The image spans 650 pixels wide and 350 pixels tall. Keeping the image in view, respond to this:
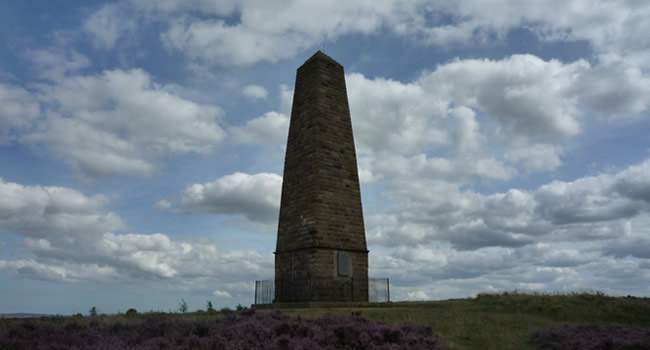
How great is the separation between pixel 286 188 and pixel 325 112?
15.3 ft

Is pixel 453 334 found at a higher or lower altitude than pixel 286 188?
lower

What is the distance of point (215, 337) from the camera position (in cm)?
1027

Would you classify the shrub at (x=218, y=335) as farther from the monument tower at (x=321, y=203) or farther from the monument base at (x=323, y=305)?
the monument tower at (x=321, y=203)

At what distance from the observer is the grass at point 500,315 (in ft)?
48.2

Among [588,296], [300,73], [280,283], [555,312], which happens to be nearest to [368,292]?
[280,283]

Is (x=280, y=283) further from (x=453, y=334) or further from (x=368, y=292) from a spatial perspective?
(x=453, y=334)

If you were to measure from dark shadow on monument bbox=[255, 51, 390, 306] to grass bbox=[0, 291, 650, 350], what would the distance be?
9.87ft

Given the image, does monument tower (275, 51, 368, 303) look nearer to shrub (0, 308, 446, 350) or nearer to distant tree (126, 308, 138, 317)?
distant tree (126, 308, 138, 317)

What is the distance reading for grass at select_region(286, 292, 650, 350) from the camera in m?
14.8

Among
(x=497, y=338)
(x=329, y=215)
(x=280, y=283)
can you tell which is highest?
→ (x=329, y=215)

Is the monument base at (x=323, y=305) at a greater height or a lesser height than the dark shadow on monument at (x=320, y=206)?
lesser

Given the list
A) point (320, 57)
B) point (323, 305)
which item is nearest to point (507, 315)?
point (323, 305)

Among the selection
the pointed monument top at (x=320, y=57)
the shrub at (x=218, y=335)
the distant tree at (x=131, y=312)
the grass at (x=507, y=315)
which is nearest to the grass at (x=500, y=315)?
the grass at (x=507, y=315)

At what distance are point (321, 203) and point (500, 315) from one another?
965 centimetres
